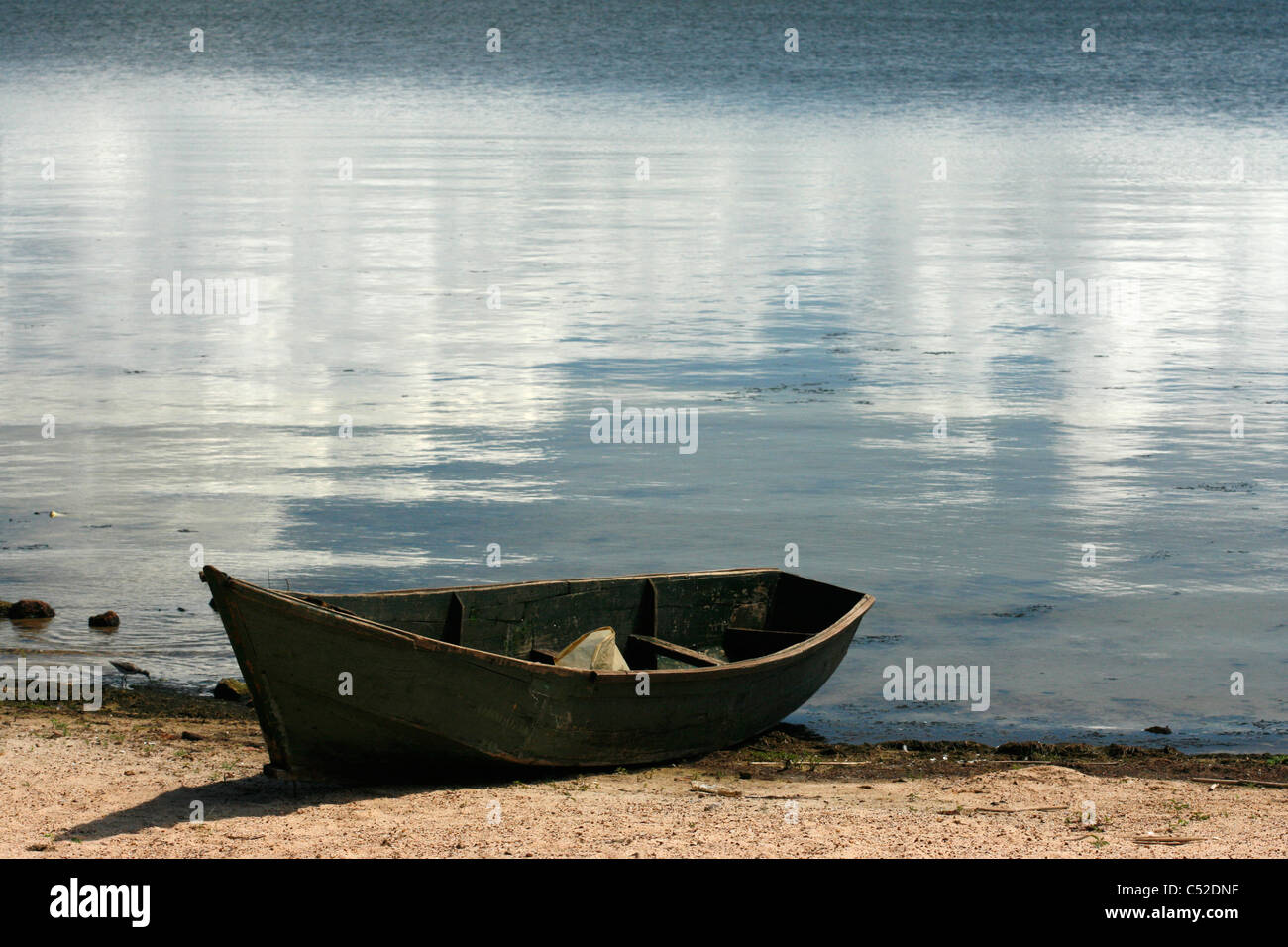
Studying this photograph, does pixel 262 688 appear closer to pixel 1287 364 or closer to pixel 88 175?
pixel 1287 364

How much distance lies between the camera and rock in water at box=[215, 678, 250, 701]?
12.0 metres

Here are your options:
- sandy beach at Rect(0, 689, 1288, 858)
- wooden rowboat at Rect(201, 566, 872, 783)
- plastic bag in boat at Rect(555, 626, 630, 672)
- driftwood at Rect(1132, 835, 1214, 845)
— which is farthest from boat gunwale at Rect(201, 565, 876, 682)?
driftwood at Rect(1132, 835, 1214, 845)

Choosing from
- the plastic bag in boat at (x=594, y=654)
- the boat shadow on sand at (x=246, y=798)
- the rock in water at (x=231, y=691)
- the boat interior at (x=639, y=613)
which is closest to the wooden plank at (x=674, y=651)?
the boat interior at (x=639, y=613)

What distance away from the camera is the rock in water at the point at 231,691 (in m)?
12.0

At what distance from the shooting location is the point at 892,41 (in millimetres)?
94562

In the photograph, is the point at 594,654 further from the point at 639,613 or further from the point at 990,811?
the point at 990,811

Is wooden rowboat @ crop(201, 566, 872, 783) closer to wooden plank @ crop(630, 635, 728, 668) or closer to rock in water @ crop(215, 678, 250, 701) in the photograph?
wooden plank @ crop(630, 635, 728, 668)

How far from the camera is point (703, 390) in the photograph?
2077 centimetres

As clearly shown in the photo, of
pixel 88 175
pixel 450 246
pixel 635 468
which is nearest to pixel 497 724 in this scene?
pixel 635 468

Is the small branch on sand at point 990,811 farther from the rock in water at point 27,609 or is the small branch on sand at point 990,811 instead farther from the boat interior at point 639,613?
the rock in water at point 27,609

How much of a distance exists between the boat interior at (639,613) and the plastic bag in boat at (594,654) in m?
0.22

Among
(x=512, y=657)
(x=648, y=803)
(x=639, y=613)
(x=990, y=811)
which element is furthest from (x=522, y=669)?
(x=990, y=811)

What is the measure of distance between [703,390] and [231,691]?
974 cm

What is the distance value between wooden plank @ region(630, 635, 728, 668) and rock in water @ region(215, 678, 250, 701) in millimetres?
2735
